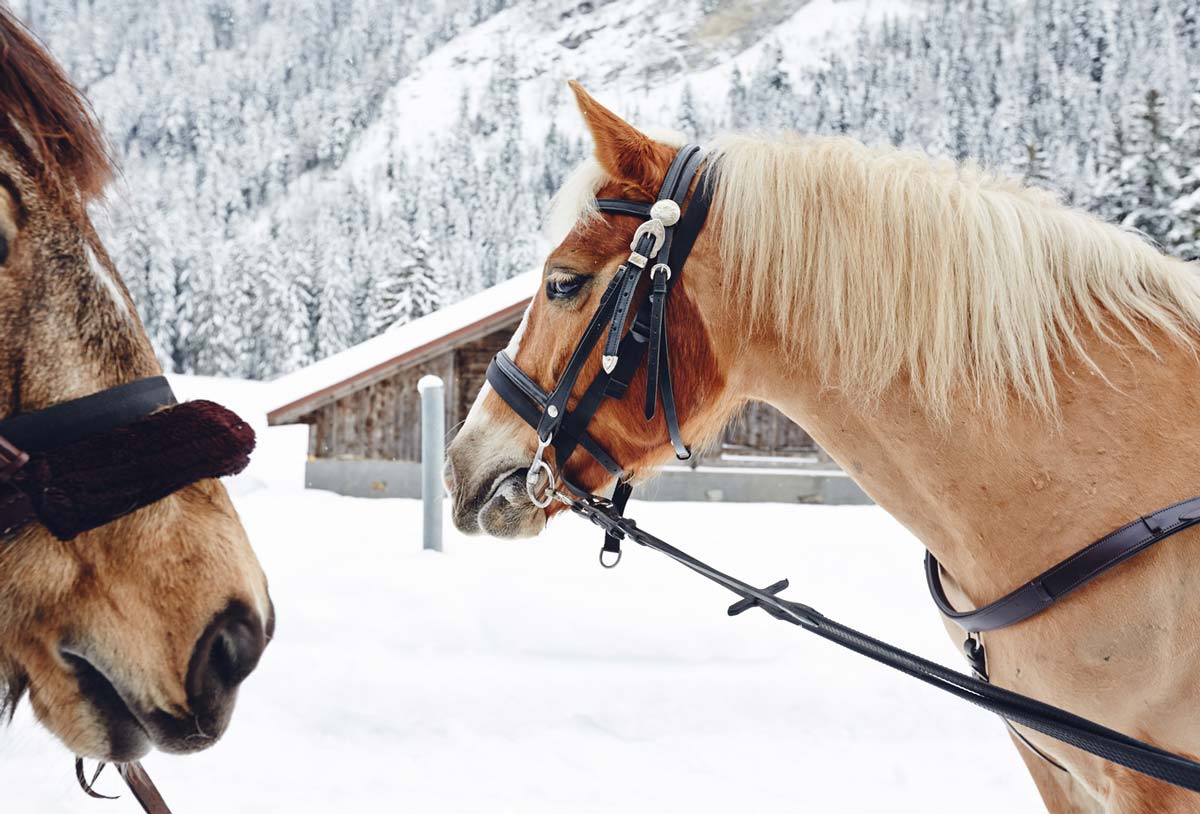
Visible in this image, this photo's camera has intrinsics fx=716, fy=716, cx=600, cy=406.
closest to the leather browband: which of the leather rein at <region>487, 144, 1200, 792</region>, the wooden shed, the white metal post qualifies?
the leather rein at <region>487, 144, 1200, 792</region>

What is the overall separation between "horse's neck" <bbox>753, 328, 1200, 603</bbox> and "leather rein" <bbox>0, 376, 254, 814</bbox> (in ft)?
4.15

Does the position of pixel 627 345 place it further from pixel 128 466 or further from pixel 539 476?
pixel 128 466

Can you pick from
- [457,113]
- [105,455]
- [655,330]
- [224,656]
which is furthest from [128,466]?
[457,113]

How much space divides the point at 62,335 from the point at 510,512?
42.3 inches

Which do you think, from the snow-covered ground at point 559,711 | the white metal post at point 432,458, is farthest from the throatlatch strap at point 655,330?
the white metal post at point 432,458

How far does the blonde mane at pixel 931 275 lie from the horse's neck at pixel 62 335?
1.20 m

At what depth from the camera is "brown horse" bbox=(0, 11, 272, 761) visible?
0.96 metres

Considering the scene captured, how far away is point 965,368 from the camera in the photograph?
1481 mm

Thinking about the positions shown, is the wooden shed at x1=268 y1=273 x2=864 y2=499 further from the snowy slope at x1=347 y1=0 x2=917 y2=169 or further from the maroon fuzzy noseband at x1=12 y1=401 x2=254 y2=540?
the snowy slope at x1=347 y1=0 x2=917 y2=169

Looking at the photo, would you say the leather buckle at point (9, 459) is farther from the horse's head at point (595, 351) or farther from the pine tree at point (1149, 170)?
the pine tree at point (1149, 170)

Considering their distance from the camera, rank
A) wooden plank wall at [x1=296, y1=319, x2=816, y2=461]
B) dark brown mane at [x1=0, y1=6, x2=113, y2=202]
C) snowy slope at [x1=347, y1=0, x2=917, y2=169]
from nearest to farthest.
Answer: dark brown mane at [x1=0, y1=6, x2=113, y2=202] < wooden plank wall at [x1=296, y1=319, x2=816, y2=461] < snowy slope at [x1=347, y1=0, x2=917, y2=169]

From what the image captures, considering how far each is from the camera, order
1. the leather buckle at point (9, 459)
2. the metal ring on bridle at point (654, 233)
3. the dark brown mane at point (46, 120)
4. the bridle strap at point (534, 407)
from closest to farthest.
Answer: the leather buckle at point (9, 459)
the dark brown mane at point (46, 120)
the metal ring on bridle at point (654, 233)
the bridle strap at point (534, 407)

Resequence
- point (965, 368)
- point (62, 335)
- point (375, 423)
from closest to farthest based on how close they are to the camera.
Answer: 1. point (62, 335)
2. point (965, 368)
3. point (375, 423)

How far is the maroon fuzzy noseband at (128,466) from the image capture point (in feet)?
2.97
